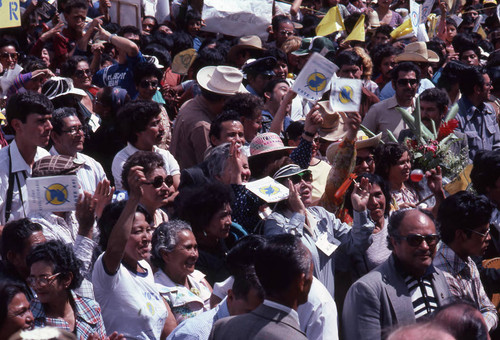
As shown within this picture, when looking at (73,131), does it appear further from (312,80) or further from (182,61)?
(182,61)

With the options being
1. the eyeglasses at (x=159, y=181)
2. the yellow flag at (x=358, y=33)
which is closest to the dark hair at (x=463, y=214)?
the eyeglasses at (x=159, y=181)

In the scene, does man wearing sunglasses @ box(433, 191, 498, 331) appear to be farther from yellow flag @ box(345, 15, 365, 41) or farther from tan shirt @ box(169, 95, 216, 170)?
yellow flag @ box(345, 15, 365, 41)

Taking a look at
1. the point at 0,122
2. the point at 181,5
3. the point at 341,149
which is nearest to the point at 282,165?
the point at 341,149

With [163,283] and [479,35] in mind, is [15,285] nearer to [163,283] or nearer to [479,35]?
[163,283]

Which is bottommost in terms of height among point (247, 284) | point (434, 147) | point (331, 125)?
point (331, 125)

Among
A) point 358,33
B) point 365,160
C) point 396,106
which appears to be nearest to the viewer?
point 365,160

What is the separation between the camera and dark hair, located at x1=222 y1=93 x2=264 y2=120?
24.2 ft

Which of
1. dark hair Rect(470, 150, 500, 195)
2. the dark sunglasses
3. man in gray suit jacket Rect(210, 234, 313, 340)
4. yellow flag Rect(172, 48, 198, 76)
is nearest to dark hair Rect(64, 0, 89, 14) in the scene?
yellow flag Rect(172, 48, 198, 76)

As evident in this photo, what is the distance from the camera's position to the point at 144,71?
825 centimetres

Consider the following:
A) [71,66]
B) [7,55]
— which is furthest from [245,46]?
[7,55]

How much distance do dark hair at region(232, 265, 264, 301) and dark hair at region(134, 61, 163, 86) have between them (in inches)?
160

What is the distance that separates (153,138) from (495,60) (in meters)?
5.94

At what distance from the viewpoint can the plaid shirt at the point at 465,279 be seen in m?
5.51

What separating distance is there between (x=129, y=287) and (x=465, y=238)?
2.17 metres
